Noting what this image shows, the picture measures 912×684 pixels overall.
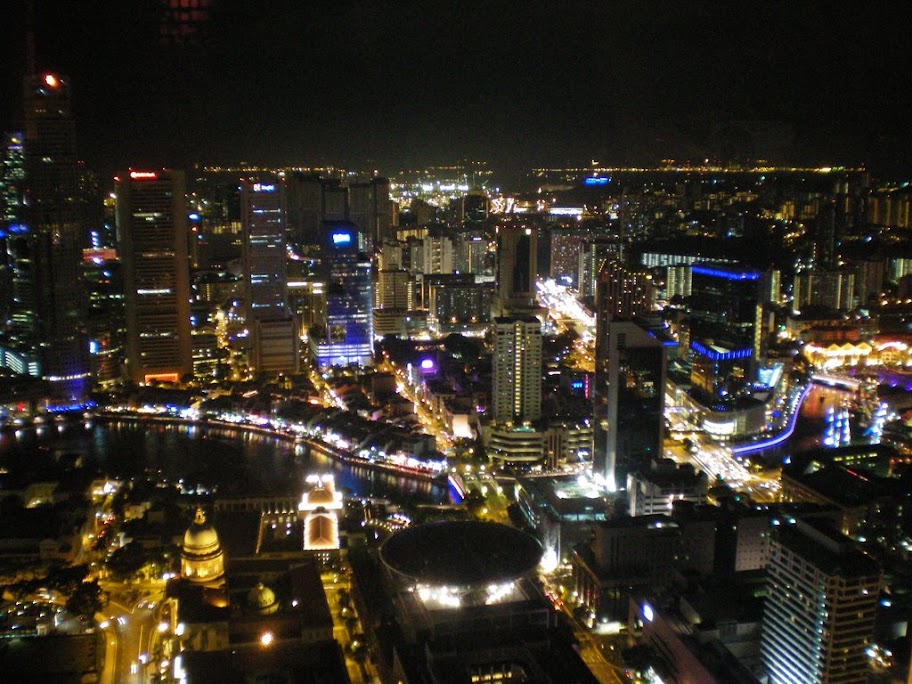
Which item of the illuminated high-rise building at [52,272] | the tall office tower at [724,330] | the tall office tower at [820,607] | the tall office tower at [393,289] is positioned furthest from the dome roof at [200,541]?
the tall office tower at [393,289]

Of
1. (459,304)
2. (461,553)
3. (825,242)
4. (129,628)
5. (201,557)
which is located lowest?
(129,628)

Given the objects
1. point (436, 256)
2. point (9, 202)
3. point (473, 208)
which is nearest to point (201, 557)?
point (9, 202)

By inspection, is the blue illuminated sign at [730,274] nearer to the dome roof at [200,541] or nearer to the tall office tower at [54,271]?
the dome roof at [200,541]

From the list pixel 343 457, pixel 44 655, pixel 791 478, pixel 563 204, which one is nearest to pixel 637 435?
pixel 791 478

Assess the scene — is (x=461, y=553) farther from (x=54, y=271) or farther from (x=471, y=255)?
(x=471, y=255)

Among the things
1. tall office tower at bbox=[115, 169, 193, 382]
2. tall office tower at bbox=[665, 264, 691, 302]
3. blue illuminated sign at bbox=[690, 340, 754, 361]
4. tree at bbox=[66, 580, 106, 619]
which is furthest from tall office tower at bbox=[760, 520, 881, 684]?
tall office tower at bbox=[665, 264, 691, 302]
